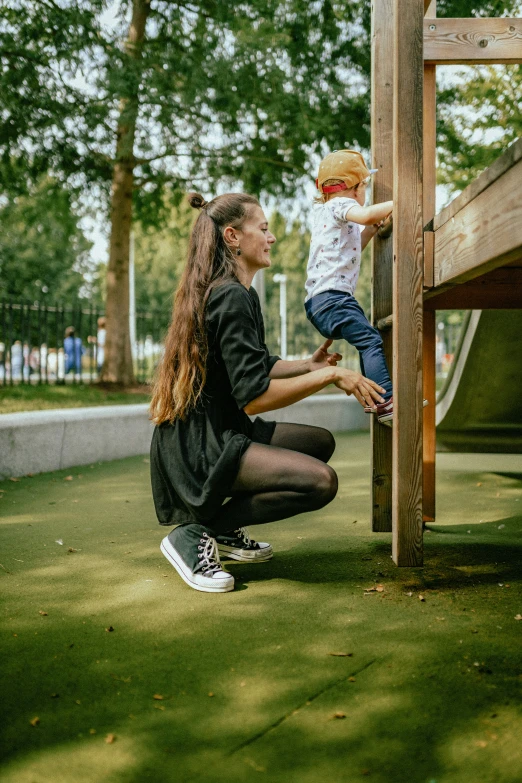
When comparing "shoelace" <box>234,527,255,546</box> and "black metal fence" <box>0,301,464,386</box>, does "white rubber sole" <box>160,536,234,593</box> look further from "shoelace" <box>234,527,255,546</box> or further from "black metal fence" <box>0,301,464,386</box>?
"black metal fence" <box>0,301,464,386</box>

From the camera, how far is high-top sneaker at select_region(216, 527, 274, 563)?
3504 mm

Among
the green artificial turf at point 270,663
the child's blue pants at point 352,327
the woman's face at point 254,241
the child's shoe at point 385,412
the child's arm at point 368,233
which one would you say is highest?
the child's arm at point 368,233

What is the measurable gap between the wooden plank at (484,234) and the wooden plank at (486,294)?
2.61 ft

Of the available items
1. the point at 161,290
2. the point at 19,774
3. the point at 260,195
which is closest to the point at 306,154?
the point at 260,195

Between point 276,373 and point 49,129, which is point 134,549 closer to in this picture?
point 276,373

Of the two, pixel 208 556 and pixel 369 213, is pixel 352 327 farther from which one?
pixel 208 556

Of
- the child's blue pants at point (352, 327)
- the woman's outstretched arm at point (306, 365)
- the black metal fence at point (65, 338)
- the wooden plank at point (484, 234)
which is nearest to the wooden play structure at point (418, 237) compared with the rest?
the wooden plank at point (484, 234)

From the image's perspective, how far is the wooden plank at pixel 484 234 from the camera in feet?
7.30

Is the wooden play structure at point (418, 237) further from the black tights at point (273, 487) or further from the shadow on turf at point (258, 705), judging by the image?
the shadow on turf at point (258, 705)

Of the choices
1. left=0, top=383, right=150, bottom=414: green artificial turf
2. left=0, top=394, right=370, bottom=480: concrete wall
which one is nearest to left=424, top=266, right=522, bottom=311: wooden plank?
left=0, top=394, right=370, bottom=480: concrete wall

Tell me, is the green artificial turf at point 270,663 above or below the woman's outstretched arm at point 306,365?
below

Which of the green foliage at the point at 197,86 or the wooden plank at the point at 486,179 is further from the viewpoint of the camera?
the green foliage at the point at 197,86

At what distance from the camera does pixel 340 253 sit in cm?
406

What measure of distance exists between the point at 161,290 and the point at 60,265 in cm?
945
